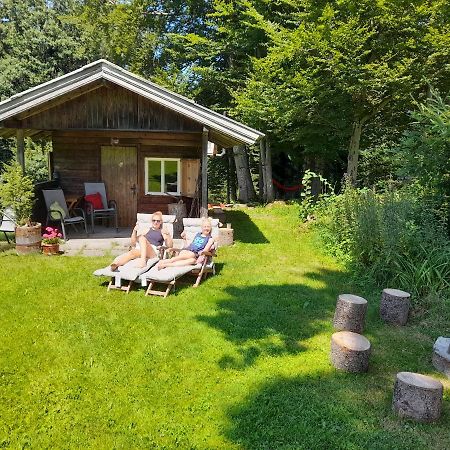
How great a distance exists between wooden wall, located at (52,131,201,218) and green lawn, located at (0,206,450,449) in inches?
191

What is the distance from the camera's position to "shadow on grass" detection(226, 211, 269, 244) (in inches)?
408

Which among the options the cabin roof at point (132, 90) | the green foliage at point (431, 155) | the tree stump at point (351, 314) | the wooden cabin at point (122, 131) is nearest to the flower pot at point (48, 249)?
the wooden cabin at point (122, 131)

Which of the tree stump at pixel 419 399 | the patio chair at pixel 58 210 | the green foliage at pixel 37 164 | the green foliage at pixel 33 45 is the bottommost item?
the tree stump at pixel 419 399

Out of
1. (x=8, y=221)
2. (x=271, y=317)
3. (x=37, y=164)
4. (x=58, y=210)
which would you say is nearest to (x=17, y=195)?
(x=8, y=221)

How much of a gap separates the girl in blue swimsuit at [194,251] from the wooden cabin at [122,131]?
2.43 metres

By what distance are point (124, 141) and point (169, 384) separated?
8.53m

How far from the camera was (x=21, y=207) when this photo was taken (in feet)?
27.1

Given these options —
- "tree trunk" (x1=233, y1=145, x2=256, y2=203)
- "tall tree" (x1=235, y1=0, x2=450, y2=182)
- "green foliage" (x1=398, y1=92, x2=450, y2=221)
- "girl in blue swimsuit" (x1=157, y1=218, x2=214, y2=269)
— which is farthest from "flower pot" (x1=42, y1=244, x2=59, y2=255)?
"tree trunk" (x1=233, y1=145, x2=256, y2=203)

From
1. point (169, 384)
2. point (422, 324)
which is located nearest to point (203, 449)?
point (169, 384)

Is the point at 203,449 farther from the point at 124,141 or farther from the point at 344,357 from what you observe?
the point at 124,141

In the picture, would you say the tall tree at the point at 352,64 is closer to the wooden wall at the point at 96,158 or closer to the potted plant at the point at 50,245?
the wooden wall at the point at 96,158

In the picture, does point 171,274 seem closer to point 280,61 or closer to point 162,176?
point 162,176

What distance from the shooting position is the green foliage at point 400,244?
6.32m

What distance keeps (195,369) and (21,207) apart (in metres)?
5.79
